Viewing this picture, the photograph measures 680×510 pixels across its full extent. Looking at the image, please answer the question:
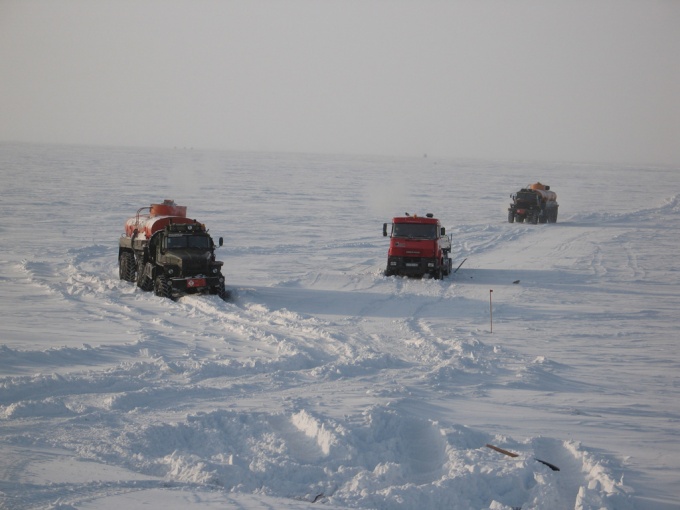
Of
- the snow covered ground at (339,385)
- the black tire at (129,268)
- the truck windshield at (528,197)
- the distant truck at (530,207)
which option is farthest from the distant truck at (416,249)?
the truck windshield at (528,197)

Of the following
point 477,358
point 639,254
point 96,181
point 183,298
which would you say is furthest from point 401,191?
point 477,358

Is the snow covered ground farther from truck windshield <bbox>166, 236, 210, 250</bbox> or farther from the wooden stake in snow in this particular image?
truck windshield <bbox>166, 236, 210, 250</bbox>

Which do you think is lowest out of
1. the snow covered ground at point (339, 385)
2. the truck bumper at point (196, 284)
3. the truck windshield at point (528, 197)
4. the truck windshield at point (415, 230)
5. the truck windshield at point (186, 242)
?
the snow covered ground at point (339, 385)

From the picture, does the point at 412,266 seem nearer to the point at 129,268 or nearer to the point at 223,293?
the point at 223,293

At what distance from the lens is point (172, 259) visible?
21766 mm

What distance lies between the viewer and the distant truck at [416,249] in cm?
2531

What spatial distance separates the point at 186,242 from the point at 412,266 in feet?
25.1

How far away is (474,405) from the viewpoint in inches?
495

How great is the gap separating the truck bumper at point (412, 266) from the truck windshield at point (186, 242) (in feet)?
20.9

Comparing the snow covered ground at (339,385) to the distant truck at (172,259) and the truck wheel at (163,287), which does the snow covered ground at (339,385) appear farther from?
the distant truck at (172,259)

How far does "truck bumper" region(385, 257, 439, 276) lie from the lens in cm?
2528

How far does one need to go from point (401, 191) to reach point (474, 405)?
57894 mm

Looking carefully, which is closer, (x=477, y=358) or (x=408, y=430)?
(x=408, y=430)

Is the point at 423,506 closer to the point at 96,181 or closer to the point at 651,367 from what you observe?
the point at 651,367
